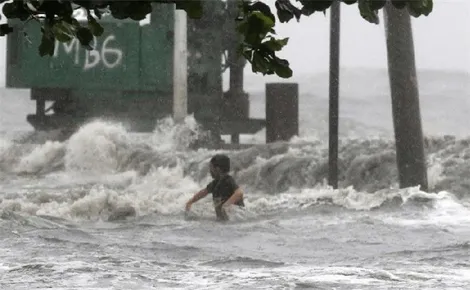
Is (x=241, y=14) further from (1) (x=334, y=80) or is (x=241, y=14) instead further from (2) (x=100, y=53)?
(2) (x=100, y=53)

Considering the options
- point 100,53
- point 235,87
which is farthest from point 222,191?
point 100,53

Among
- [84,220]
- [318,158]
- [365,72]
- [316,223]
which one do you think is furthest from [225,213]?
[365,72]

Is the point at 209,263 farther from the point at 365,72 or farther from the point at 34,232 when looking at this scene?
the point at 365,72

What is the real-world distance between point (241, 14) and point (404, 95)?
10385mm

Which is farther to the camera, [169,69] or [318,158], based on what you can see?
[169,69]

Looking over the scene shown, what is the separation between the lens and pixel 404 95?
14.7m

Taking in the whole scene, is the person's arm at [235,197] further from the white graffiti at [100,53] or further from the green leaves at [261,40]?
the white graffiti at [100,53]

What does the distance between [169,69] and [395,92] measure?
1226cm

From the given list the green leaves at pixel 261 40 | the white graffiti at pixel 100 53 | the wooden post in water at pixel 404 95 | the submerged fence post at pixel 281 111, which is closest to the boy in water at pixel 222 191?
the wooden post in water at pixel 404 95

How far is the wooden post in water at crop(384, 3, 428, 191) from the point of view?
14.5 metres

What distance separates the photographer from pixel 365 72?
219 ft

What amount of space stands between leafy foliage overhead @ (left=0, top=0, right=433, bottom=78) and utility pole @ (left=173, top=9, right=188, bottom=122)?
2161 cm

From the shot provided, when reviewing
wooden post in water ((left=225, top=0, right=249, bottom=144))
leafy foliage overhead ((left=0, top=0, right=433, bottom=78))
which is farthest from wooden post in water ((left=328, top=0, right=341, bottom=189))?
leafy foliage overhead ((left=0, top=0, right=433, bottom=78))

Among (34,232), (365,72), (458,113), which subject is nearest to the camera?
(34,232)
